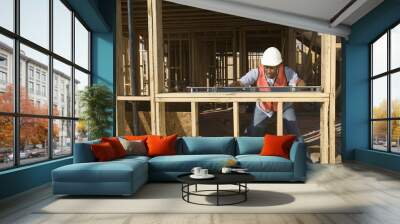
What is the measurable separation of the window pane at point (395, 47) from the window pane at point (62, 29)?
20.8 feet

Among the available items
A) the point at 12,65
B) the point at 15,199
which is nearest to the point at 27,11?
the point at 12,65

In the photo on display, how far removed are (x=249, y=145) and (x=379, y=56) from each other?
416 cm

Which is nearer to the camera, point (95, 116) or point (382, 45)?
point (95, 116)

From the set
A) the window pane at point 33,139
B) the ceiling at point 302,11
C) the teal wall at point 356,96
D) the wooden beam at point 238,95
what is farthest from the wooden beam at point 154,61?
the teal wall at point 356,96

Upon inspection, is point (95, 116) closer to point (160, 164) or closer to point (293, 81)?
point (160, 164)

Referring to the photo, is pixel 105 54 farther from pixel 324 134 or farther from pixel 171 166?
pixel 324 134

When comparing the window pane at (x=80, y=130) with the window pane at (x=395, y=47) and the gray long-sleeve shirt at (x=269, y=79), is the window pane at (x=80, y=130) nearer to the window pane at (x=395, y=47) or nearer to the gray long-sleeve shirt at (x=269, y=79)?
the gray long-sleeve shirt at (x=269, y=79)

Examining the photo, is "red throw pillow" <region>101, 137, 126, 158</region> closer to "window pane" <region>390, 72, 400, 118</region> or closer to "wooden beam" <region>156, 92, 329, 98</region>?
"wooden beam" <region>156, 92, 329, 98</region>

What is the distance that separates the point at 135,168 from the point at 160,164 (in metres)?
0.96

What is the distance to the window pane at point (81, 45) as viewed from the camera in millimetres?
8625

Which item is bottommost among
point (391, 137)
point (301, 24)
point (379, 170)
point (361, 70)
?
point (379, 170)

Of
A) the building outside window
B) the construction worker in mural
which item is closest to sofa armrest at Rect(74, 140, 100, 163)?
the building outside window

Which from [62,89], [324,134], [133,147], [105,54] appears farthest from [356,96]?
[62,89]

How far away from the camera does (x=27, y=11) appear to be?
6215 millimetres
